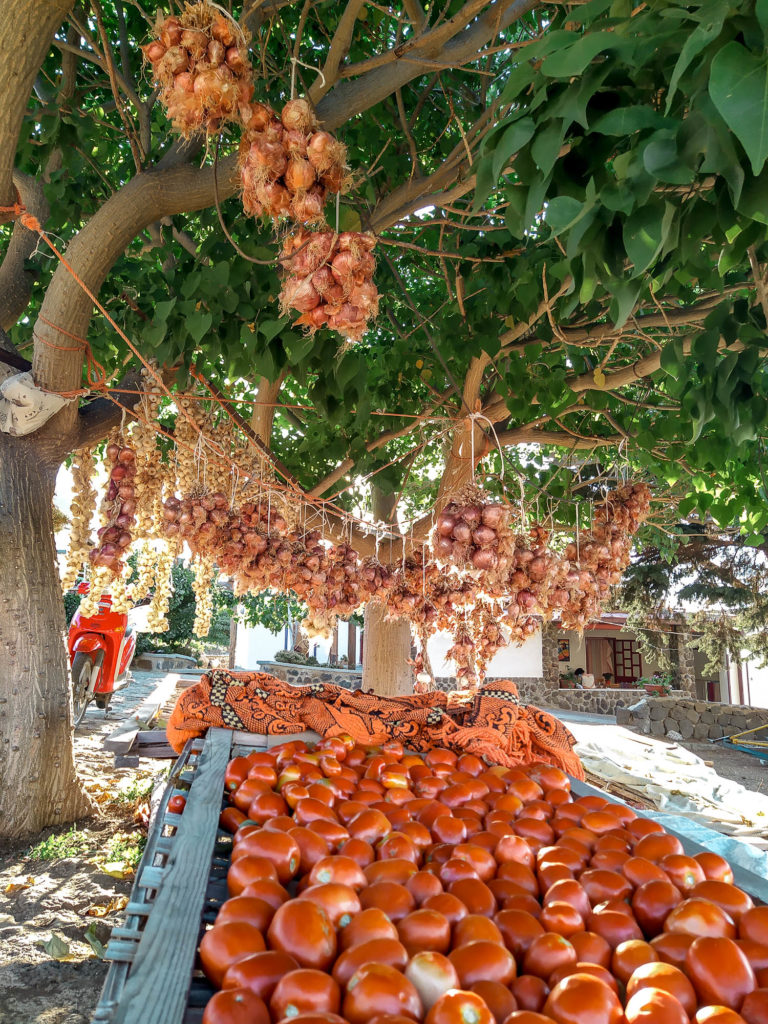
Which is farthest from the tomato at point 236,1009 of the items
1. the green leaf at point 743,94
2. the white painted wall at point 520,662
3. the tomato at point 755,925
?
the white painted wall at point 520,662

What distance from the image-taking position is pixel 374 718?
Answer: 11.3ft

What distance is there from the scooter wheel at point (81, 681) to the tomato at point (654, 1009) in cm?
749

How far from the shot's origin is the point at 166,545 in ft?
12.4

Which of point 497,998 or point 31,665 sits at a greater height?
point 31,665

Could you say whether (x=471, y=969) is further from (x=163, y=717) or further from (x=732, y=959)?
(x=163, y=717)

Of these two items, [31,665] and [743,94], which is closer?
[743,94]

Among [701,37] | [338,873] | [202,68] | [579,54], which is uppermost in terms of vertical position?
[202,68]

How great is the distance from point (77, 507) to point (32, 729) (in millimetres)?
1287

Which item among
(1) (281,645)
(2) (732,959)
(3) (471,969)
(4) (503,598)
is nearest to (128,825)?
(4) (503,598)

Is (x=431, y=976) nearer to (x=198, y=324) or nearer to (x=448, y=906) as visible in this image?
(x=448, y=906)

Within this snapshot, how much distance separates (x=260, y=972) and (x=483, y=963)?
46cm

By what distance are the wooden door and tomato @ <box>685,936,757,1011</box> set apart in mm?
21818

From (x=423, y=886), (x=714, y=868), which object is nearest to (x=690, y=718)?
(x=714, y=868)

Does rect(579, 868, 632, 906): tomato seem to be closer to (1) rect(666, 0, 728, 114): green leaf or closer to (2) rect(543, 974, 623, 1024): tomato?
(2) rect(543, 974, 623, 1024): tomato
